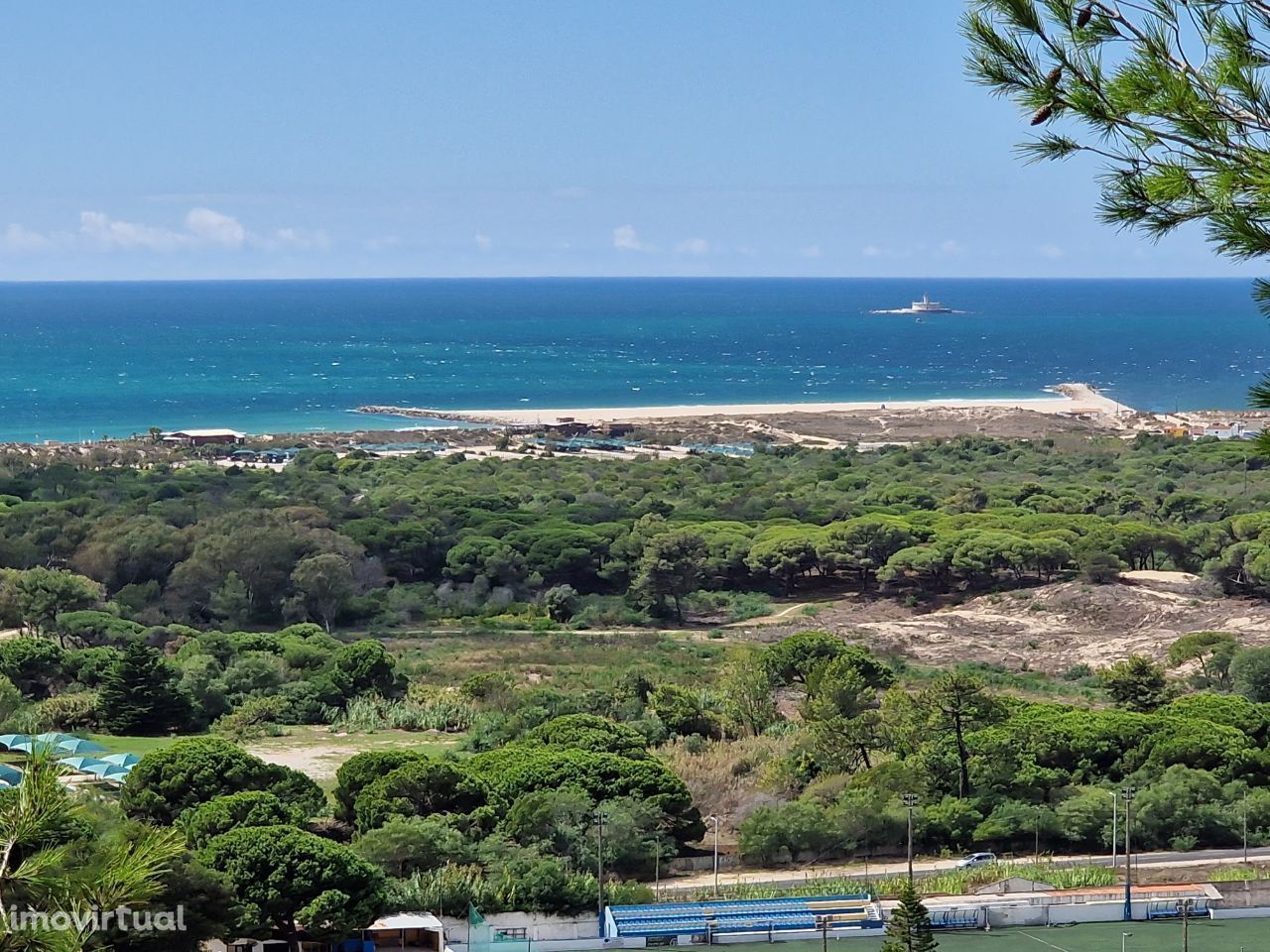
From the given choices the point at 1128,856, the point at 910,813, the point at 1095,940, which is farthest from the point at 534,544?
the point at 1095,940

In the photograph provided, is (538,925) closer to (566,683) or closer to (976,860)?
(976,860)

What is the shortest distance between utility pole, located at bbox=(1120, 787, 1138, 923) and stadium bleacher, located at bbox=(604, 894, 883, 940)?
2857 millimetres

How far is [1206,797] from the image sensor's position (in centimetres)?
2142

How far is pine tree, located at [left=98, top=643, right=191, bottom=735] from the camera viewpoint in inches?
1005

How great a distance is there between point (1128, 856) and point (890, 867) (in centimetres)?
288

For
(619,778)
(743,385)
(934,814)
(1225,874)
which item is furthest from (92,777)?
(743,385)

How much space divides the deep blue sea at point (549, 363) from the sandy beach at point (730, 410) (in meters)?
2.85

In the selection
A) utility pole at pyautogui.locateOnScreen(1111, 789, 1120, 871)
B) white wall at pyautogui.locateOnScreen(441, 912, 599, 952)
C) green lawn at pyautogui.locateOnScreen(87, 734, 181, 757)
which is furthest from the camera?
green lawn at pyautogui.locateOnScreen(87, 734, 181, 757)

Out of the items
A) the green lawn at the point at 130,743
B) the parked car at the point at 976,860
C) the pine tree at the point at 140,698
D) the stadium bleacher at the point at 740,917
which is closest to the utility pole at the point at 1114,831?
the parked car at the point at 976,860

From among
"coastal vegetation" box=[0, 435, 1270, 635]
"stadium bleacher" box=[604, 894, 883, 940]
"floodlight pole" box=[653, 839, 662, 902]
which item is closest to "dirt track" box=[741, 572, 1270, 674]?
"coastal vegetation" box=[0, 435, 1270, 635]

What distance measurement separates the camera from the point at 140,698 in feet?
84.4

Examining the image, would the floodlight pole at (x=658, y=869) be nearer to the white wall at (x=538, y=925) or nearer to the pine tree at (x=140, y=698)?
the white wall at (x=538, y=925)

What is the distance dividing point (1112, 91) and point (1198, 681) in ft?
78.9

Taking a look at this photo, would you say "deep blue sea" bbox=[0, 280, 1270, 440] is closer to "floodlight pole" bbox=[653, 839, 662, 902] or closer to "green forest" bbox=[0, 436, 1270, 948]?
"green forest" bbox=[0, 436, 1270, 948]
